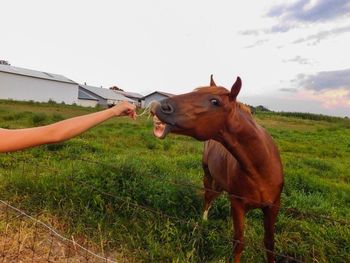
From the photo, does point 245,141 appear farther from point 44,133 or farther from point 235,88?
point 44,133

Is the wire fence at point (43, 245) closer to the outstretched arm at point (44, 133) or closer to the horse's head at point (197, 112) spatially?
the horse's head at point (197, 112)

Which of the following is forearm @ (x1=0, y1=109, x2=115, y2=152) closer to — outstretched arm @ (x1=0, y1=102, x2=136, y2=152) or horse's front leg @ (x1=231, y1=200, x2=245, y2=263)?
outstretched arm @ (x1=0, y1=102, x2=136, y2=152)

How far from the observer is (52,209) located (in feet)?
17.8

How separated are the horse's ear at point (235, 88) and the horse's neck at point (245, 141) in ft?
0.64

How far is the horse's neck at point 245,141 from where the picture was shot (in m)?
3.62

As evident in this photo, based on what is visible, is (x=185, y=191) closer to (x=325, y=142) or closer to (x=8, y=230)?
(x=8, y=230)

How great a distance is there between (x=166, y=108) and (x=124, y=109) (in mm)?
475

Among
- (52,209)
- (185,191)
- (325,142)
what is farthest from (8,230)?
(325,142)

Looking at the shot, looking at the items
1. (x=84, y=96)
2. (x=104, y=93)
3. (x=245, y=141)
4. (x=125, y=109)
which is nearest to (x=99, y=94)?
(x=104, y=93)

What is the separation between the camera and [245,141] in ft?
12.3

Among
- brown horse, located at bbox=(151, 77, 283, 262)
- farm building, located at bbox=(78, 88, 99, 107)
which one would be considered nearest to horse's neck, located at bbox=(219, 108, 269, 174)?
brown horse, located at bbox=(151, 77, 283, 262)

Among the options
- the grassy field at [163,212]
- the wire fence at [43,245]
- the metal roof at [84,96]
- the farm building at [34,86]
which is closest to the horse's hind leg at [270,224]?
the wire fence at [43,245]

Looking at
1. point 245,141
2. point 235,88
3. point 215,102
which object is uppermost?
point 235,88

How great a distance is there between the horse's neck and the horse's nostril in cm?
65
